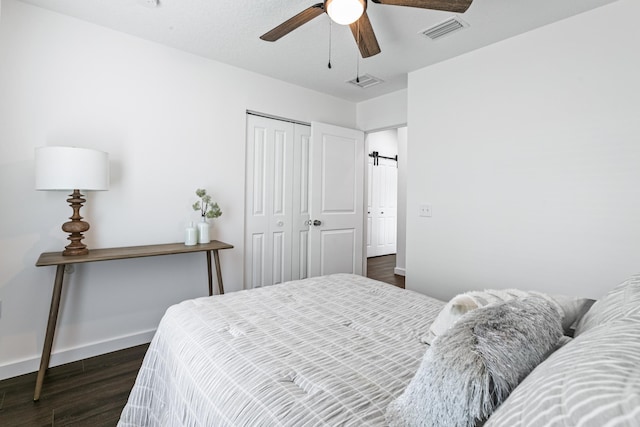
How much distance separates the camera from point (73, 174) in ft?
6.43

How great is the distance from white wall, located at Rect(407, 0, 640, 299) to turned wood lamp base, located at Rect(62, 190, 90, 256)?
9.24 feet

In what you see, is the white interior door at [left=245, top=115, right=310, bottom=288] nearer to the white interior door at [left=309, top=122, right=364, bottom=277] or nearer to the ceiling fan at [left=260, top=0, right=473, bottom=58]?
the white interior door at [left=309, top=122, right=364, bottom=277]

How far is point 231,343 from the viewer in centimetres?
116

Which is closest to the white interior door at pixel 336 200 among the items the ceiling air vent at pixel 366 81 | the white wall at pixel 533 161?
the ceiling air vent at pixel 366 81

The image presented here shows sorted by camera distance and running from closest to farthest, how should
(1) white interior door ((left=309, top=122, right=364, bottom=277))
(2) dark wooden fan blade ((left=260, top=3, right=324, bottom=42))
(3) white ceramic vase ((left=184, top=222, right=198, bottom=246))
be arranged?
(2) dark wooden fan blade ((left=260, top=3, right=324, bottom=42))
(3) white ceramic vase ((left=184, top=222, right=198, bottom=246))
(1) white interior door ((left=309, top=122, right=364, bottom=277))

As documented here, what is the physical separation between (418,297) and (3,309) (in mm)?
2778

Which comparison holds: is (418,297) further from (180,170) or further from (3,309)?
(3,309)

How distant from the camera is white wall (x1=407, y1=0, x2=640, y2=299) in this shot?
202 cm

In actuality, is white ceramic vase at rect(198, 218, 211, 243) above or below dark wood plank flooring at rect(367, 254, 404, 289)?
above

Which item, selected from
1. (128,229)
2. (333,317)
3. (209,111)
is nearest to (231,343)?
(333,317)

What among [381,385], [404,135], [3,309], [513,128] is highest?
[404,135]

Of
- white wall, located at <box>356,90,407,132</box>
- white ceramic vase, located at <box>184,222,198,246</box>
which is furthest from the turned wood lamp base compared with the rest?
white wall, located at <box>356,90,407,132</box>

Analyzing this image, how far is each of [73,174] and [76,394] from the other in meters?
1.40

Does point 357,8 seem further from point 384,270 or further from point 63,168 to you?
point 384,270
